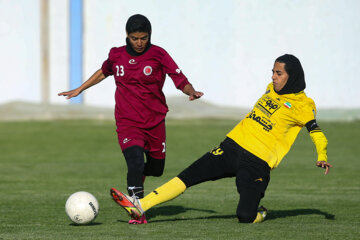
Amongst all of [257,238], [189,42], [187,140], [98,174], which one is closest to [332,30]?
[189,42]

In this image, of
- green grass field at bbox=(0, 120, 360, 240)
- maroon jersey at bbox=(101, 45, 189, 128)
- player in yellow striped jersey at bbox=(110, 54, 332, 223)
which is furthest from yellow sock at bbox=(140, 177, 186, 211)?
maroon jersey at bbox=(101, 45, 189, 128)

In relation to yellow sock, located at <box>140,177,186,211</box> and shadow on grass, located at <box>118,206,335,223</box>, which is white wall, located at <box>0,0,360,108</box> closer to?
shadow on grass, located at <box>118,206,335,223</box>

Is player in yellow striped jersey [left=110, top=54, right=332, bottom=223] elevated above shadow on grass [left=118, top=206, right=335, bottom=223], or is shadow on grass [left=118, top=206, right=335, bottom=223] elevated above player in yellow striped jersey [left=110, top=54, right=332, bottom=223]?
player in yellow striped jersey [left=110, top=54, right=332, bottom=223]

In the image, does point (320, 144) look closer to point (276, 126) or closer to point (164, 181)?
point (276, 126)

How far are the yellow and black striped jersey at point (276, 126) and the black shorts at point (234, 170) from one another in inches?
3.6

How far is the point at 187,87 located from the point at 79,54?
16289 millimetres

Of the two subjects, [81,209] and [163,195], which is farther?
[163,195]

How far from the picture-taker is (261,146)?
317 inches

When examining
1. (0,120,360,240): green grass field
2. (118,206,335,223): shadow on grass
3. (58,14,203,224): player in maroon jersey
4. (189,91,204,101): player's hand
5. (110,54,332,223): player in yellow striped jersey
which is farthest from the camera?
(118,206,335,223): shadow on grass

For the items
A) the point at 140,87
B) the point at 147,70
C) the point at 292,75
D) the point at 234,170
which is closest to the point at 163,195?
the point at 234,170

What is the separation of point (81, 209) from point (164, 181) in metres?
5.08

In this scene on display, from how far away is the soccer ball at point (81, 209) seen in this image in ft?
25.1

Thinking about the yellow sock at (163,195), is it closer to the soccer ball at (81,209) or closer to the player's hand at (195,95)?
the soccer ball at (81,209)

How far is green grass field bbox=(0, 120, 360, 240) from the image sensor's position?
7414 mm
